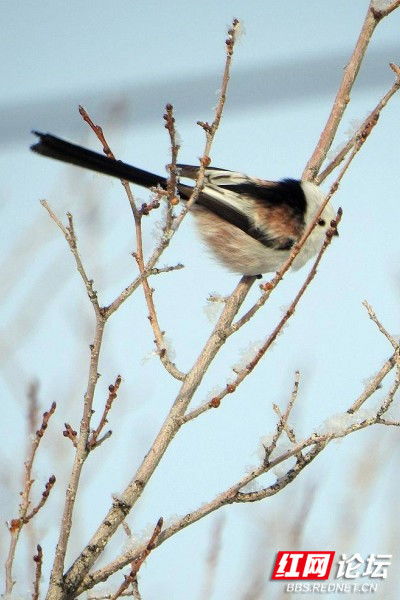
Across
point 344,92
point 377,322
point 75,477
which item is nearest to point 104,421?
point 75,477

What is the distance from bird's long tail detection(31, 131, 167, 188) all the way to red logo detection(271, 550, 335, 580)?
6.02 ft

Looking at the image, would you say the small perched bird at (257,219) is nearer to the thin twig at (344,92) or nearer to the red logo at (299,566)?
the thin twig at (344,92)

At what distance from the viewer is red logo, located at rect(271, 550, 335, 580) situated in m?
3.90

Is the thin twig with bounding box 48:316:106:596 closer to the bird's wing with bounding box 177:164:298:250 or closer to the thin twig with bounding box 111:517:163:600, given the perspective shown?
the thin twig with bounding box 111:517:163:600

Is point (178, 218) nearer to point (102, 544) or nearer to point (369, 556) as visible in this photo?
point (102, 544)

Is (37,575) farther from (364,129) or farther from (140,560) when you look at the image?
(364,129)

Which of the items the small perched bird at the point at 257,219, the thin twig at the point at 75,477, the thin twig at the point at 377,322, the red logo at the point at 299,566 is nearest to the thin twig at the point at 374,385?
the thin twig at the point at 377,322

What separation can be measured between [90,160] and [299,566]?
2.11 meters

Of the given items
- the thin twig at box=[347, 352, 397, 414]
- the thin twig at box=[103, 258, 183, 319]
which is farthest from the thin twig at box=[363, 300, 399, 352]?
the thin twig at box=[103, 258, 183, 319]

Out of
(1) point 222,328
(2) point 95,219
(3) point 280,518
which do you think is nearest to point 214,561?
(1) point 222,328

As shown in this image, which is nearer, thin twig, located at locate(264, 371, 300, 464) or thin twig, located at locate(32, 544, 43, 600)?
thin twig, located at locate(32, 544, 43, 600)

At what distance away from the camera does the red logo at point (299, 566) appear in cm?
390

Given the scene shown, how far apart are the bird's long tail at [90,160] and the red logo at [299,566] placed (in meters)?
1.83

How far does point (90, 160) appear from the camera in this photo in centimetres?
357
